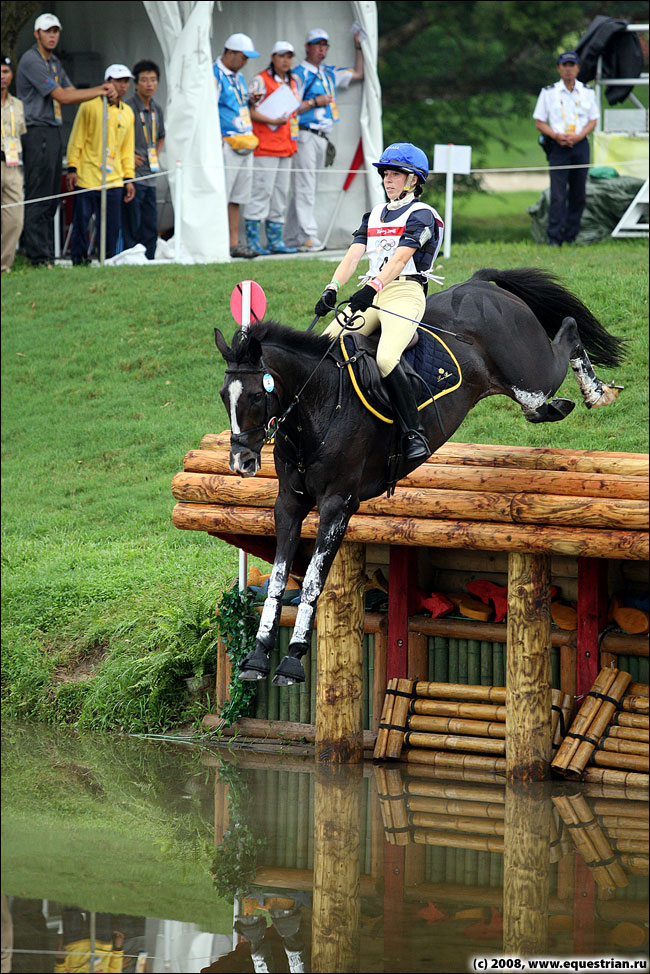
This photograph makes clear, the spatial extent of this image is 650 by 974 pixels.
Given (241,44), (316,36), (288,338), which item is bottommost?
(288,338)

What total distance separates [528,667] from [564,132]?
32.5 ft

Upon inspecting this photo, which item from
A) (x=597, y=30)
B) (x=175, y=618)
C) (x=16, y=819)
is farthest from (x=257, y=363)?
(x=597, y=30)

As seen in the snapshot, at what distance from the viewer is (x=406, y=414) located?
6727mm

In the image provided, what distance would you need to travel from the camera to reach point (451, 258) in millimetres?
15172

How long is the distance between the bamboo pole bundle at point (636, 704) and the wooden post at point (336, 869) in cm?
153

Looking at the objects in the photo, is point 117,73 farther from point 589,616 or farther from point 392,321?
point 589,616

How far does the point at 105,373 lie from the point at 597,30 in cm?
852

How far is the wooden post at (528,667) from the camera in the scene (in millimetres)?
7578

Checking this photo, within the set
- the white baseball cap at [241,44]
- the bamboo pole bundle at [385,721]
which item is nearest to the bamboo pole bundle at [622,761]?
the bamboo pole bundle at [385,721]

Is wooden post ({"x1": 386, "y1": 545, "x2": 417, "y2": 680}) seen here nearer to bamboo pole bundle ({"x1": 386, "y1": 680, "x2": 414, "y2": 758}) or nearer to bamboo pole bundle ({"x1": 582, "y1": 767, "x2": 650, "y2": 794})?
bamboo pole bundle ({"x1": 386, "y1": 680, "x2": 414, "y2": 758})

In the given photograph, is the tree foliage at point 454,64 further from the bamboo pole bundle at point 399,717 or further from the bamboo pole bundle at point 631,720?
the bamboo pole bundle at point 631,720

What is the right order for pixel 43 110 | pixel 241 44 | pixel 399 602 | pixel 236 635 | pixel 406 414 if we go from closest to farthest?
pixel 406 414 < pixel 399 602 < pixel 236 635 < pixel 43 110 < pixel 241 44

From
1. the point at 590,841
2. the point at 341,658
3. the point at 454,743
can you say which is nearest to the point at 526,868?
the point at 590,841

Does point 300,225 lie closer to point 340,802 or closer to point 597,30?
point 597,30
